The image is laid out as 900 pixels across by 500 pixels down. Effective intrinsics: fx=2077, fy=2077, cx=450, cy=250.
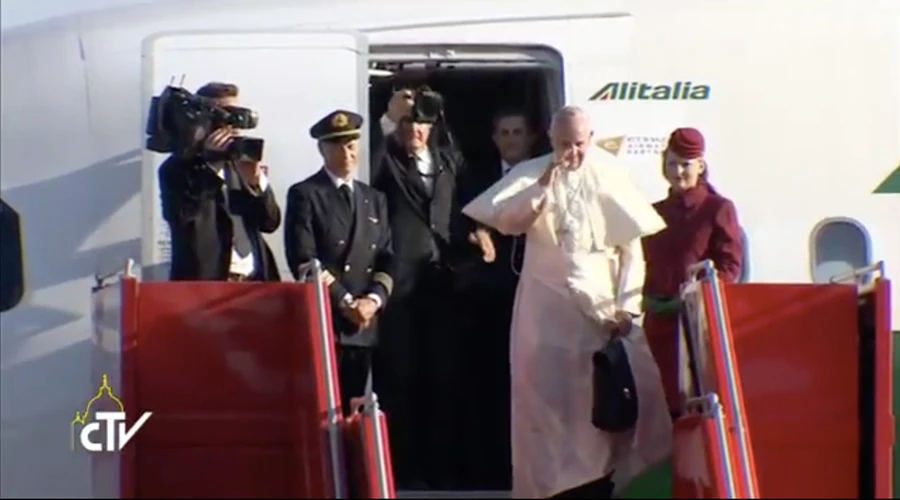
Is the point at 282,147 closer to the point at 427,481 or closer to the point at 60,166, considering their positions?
the point at 60,166

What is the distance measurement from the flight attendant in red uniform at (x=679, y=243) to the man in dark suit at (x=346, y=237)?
1.11 meters

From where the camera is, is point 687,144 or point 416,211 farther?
point 416,211

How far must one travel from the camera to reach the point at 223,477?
24.4 ft

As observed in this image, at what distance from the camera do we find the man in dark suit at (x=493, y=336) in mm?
9328

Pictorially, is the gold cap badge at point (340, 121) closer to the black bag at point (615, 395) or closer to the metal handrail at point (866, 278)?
the black bag at point (615, 395)

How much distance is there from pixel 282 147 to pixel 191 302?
70.7 inches

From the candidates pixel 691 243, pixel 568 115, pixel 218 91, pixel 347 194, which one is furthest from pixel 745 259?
pixel 218 91

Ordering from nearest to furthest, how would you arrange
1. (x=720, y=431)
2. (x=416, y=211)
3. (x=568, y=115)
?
1. (x=720, y=431)
2. (x=568, y=115)
3. (x=416, y=211)

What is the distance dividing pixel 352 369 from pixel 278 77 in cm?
149

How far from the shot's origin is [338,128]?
8.69m

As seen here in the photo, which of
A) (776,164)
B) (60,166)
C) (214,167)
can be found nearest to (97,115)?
(60,166)

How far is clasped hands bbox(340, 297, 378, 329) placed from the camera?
8.34 m

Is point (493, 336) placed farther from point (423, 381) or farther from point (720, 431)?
point (720, 431)

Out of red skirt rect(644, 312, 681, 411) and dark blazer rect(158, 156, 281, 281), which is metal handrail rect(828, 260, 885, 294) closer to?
red skirt rect(644, 312, 681, 411)
